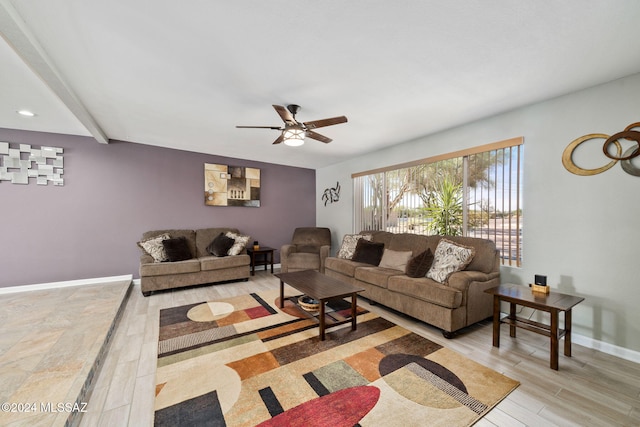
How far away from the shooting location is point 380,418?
62.8 inches

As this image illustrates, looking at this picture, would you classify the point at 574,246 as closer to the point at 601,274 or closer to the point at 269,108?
the point at 601,274

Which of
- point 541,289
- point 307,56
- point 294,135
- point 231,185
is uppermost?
point 307,56

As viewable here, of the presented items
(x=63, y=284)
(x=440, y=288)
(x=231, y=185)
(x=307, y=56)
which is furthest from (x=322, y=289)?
(x=63, y=284)

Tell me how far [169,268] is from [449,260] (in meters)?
4.14

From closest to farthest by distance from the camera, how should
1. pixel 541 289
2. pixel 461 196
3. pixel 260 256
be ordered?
1. pixel 541 289
2. pixel 461 196
3. pixel 260 256

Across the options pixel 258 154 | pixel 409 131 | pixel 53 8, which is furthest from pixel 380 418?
pixel 258 154

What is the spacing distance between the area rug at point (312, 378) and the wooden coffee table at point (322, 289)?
7.7 inches

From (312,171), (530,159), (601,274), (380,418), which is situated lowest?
(380,418)

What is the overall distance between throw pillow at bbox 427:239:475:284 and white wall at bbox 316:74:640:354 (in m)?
0.64

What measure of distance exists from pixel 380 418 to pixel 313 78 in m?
2.71

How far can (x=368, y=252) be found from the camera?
4137mm

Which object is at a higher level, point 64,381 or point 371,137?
point 371,137

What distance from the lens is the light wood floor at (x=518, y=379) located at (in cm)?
161

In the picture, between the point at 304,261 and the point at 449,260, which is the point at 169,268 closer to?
the point at 304,261
